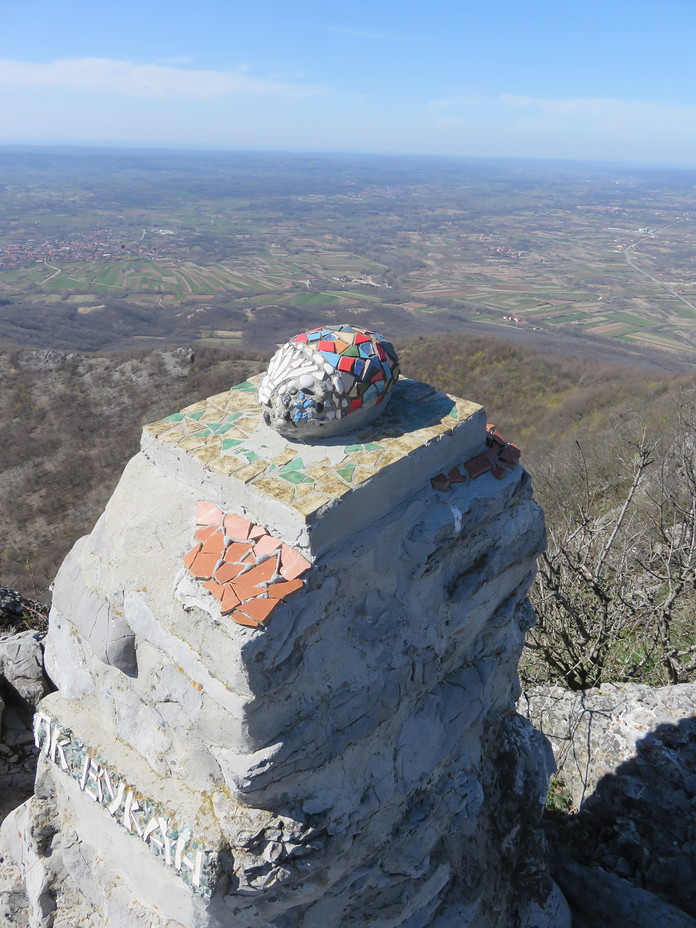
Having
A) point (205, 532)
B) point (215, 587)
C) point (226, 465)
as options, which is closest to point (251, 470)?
point (226, 465)

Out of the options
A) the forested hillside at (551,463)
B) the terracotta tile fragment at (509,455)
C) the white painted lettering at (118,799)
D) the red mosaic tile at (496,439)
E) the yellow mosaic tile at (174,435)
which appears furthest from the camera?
the forested hillside at (551,463)

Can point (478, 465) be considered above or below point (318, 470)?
below

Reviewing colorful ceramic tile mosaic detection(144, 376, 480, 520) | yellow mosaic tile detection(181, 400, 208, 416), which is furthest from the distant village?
colorful ceramic tile mosaic detection(144, 376, 480, 520)

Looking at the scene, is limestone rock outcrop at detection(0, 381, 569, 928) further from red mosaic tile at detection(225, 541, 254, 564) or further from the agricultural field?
the agricultural field

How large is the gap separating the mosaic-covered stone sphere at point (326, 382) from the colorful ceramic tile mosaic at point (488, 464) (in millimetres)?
822

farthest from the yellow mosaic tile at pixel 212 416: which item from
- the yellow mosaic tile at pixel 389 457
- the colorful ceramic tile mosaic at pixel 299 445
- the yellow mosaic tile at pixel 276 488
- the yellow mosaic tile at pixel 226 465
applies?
the yellow mosaic tile at pixel 389 457

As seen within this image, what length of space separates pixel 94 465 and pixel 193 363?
9.44 meters

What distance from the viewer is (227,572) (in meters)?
3.48

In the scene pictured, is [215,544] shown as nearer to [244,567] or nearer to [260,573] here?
[244,567]

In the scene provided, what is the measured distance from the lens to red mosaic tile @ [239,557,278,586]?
3418 millimetres

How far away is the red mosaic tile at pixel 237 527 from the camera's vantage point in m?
3.70

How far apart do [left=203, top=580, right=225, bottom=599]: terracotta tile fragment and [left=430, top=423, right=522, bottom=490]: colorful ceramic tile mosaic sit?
1864mm

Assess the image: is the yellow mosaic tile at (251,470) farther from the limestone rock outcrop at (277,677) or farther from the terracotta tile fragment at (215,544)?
the terracotta tile fragment at (215,544)

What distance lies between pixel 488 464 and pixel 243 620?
257 cm
